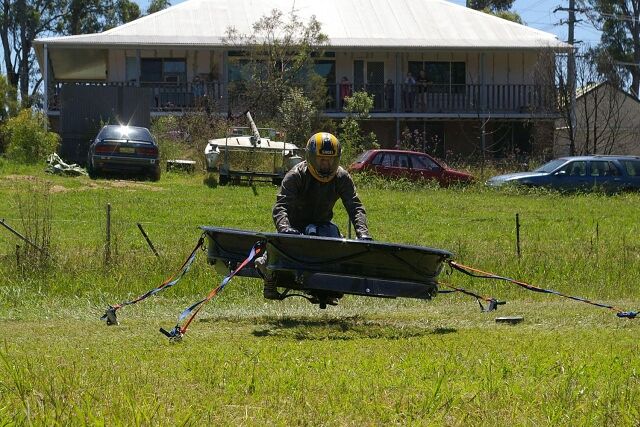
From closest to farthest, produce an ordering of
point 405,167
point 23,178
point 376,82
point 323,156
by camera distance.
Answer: point 323,156 < point 23,178 < point 405,167 < point 376,82

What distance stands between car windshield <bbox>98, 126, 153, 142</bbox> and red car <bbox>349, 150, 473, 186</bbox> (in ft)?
18.4

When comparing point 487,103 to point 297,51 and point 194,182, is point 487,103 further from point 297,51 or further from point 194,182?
point 194,182

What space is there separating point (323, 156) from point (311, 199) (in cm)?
53

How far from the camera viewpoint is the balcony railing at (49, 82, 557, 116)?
4103 centimetres

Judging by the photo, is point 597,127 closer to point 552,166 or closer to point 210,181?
point 552,166

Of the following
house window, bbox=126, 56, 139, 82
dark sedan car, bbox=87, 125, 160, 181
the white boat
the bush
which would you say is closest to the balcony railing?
house window, bbox=126, 56, 139, 82

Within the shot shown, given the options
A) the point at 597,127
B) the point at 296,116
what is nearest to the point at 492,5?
the point at 597,127

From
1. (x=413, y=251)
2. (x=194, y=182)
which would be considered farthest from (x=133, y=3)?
(x=413, y=251)

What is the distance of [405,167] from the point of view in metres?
33.0

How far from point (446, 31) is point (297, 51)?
7.23 m

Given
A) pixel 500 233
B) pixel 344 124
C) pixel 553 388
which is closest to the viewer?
pixel 553 388

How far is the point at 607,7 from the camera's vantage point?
66.5 meters

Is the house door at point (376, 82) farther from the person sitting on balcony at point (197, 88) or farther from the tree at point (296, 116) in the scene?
the person sitting on balcony at point (197, 88)

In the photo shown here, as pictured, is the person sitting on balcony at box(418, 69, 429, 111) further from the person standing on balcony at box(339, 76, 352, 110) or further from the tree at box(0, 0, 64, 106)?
the tree at box(0, 0, 64, 106)
